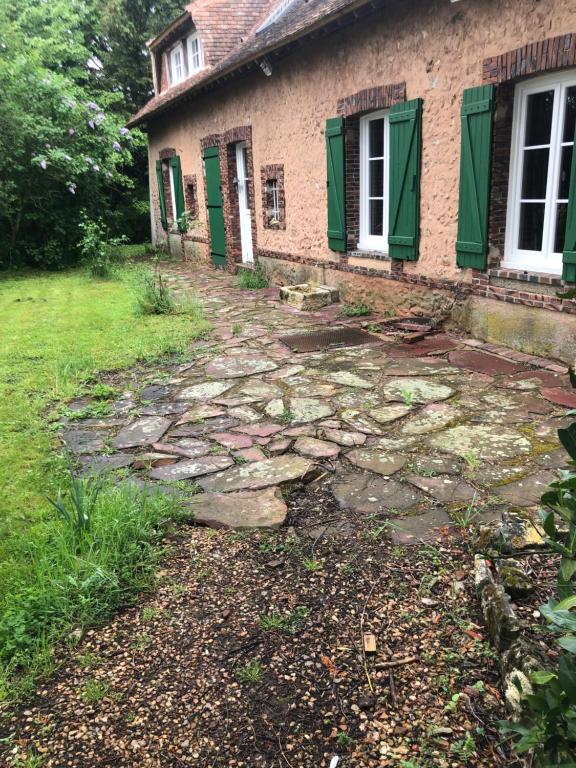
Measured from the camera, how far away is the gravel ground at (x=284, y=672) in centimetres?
191

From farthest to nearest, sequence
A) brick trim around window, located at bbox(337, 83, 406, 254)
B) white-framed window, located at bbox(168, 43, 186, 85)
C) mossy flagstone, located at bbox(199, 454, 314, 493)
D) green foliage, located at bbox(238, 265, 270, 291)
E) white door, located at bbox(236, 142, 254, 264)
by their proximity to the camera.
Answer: white-framed window, located at bbox(168, 43, 186, 85)
white door, located at bbox(236, 142, 254, 264)
green foliage, located at bbox(238, 265, 270, 291)
brick trim around window, located at bbox(337, 83, 406, 254)
mossy flagstone, located at bbox(199, 454, 314, 493)

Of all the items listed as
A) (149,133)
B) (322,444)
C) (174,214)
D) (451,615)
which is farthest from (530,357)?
(149,133)

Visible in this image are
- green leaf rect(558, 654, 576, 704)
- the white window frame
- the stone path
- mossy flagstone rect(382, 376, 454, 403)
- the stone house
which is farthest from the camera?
the white window frame

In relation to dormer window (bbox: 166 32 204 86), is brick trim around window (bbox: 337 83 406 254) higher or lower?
lower

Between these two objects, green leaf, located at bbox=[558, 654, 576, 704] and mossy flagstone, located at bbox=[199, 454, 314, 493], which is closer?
green leaf, located at bbox=[558, 654, 576, 704]

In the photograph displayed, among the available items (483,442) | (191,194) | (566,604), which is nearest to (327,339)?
(483,442)

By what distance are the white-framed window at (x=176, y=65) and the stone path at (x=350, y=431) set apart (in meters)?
11.4

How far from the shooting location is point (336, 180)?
8.38 metres

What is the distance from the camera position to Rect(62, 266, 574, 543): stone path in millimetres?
3393

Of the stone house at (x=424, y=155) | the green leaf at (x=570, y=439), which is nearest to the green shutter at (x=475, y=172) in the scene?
the stone house at (x=424, y=155)

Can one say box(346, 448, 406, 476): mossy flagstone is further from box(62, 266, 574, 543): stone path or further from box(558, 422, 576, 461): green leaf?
box(558, 422, 576, 461): green leaf

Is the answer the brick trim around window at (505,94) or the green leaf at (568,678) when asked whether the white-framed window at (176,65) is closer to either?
the brick trim around window at (505,94)

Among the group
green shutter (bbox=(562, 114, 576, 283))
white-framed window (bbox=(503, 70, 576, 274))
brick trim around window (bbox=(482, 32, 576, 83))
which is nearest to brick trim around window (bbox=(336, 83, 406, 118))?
brick trim around window (bbox=(482, 32, 576, 83))

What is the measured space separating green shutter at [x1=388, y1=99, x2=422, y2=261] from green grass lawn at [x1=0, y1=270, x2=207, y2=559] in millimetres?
2724
